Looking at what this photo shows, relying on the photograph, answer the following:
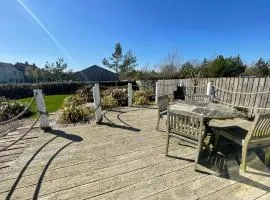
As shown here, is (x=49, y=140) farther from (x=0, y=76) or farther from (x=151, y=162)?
(x=0, y=76)

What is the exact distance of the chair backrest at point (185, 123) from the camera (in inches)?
88.5

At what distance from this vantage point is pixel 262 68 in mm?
22703

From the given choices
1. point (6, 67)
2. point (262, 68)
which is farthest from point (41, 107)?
point (6, 67)

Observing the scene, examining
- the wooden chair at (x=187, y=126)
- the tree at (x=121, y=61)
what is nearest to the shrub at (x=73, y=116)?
→ the wooden chair at (x=187, y=126)

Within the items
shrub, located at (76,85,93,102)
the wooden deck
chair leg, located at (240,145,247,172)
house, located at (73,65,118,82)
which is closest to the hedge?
shrub, located at (76,85,93,102)

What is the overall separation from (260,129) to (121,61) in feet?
92.1

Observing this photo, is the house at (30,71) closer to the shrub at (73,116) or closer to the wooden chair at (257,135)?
the shrub at (73,116)

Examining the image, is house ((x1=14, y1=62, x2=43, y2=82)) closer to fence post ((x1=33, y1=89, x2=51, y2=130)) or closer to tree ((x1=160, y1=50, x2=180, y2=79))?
tree ((x1=160, y1=50, x2=180, y2=79))

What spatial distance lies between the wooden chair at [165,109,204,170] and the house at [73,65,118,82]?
→ 34.2 metres

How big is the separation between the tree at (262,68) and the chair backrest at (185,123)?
2443 cm

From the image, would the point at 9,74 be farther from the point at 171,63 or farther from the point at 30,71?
the point at 171,63

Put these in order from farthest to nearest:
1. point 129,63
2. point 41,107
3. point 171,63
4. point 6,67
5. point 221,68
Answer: point 6,67 → point 171,63 → point 129,63 → point 221,68 → point 41,107

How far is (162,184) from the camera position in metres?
2.08

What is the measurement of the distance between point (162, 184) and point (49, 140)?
2725 millimetres
